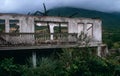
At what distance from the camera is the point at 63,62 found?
28234 millimetres

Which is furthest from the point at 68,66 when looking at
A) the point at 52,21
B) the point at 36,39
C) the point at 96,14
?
the point at 96,14

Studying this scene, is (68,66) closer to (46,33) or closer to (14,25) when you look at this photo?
(46,33)

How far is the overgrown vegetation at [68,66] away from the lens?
1066 inches

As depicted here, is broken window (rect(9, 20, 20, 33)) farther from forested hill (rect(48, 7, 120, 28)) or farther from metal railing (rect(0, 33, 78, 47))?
forested hill (rect(48, 7, 120, 28))

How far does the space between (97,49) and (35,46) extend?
20.6ft

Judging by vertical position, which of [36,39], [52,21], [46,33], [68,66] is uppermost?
[52,21]

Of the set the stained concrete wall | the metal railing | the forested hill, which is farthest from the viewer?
the forested hill

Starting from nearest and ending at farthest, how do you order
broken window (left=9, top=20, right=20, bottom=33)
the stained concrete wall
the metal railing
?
the metal railing, the stained concrete wall, broken window (left=9, top=20, right=20, bottom=33)

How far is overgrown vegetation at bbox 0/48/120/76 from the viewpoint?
1066 inches

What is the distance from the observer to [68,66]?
28078 mm

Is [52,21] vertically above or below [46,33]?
above

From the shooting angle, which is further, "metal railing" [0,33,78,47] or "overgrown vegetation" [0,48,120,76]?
"metal railing" [0,33,78,47]

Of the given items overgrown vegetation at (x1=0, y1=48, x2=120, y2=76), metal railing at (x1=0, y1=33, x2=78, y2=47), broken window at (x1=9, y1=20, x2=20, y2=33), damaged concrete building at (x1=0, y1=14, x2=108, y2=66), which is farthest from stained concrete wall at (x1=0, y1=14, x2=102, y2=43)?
overgrown vegetation at (x1=0, y1=48, x2=120, y2=76)

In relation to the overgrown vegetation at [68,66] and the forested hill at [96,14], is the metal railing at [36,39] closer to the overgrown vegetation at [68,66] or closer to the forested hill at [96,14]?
the overgrown vegetation at [68,66]
